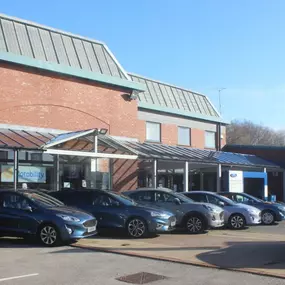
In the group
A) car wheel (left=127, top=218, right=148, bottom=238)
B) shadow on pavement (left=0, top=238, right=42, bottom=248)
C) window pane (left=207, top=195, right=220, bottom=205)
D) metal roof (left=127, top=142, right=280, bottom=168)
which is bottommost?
shadow on pavement (left=0, top=238, right=42, bottom=248)

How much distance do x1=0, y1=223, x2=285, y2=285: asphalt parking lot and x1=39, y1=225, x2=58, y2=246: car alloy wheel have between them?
0.51 metres

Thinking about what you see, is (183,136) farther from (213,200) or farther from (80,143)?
(213,200)

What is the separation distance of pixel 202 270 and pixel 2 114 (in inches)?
585

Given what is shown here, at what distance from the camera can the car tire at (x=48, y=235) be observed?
12.8 m

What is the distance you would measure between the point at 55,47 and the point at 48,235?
48.4 ft

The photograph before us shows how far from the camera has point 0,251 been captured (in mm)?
11875

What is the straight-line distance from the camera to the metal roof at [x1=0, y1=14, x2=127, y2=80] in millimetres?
23531

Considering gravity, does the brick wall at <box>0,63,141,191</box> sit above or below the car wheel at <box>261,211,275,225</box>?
above

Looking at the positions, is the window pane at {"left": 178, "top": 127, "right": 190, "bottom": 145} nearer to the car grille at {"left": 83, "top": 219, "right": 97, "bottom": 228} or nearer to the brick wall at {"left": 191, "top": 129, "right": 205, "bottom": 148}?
the brick wall at {"left": 191, "top": 129, "right": 205, "bottom": 148}

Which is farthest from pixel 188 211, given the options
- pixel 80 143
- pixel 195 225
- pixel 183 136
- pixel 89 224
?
pixel 183 136

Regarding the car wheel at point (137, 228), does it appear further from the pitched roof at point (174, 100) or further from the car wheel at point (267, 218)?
the pitched roof at point (174, 100)

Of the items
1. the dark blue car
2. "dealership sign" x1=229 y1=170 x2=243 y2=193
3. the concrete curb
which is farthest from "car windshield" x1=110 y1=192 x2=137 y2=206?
"dealership sign" x1=229 y1=170 x2=243 y2=193

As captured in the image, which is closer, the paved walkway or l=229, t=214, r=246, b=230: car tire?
the paved walkway

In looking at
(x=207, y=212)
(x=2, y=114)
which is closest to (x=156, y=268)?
(x=207, y=212)
